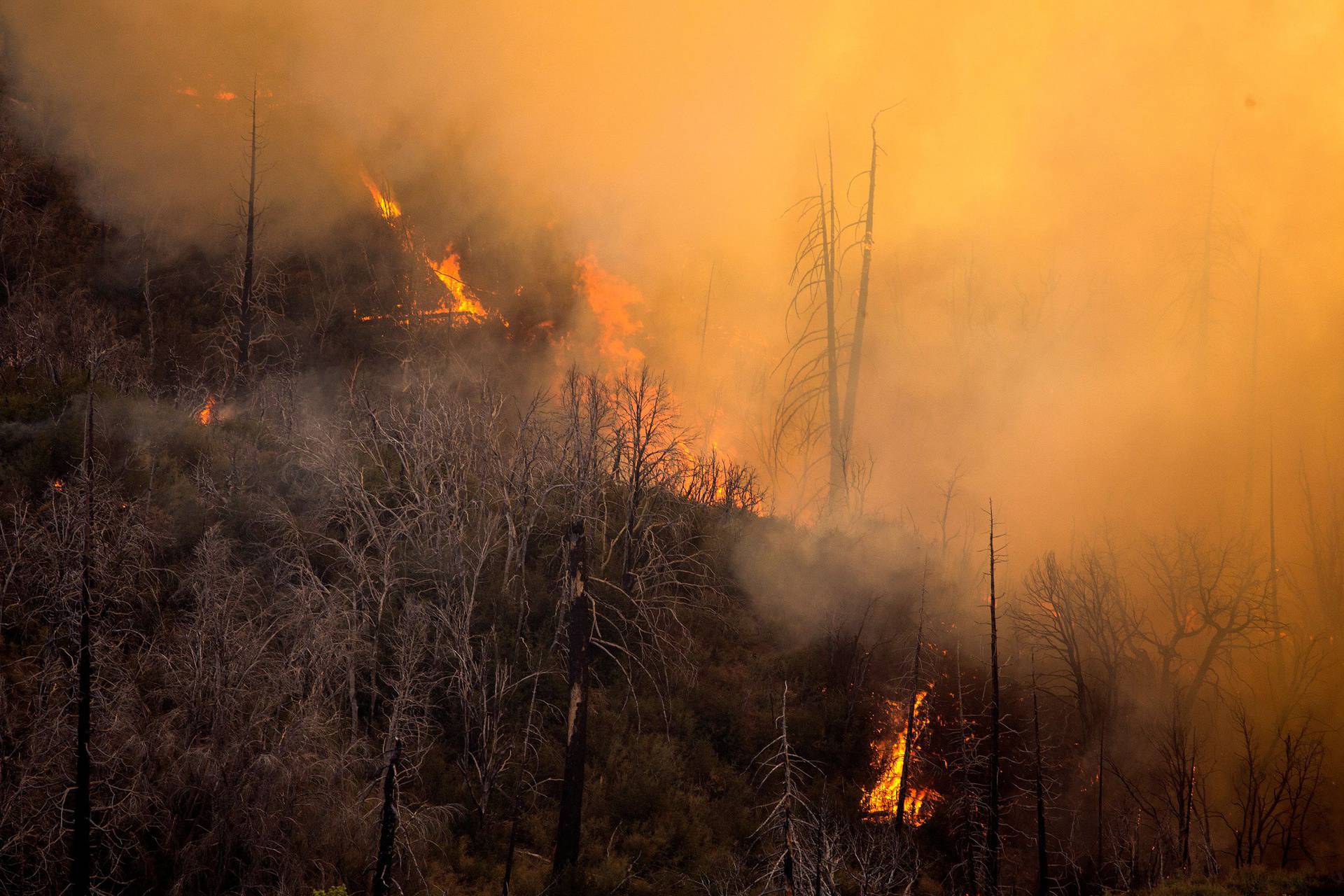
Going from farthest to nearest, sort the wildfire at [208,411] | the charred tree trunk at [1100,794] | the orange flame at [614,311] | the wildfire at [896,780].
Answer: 1. the orange flame at [614,311]
2. the wildfire at [208,411]
3. the wildfire at [896,780]
4. the charred tree trunk at [1100,794]

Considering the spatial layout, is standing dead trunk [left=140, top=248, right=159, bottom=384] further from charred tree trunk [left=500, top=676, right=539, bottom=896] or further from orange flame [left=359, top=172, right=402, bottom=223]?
charred tree trunk [left=500, top=676, right=539, bottom=896]

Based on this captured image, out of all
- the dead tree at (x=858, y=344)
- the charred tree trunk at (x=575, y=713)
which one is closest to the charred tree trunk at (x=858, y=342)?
the dead tree at (x=858, y=344)

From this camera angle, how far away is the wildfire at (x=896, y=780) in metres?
17.1

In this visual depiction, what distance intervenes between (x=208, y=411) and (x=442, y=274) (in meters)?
17.6

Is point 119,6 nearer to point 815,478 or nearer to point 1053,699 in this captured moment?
point 815,478

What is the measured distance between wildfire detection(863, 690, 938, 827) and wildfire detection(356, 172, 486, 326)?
28153 millimetres

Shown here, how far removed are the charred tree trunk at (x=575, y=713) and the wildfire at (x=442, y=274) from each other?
29780 millimetres

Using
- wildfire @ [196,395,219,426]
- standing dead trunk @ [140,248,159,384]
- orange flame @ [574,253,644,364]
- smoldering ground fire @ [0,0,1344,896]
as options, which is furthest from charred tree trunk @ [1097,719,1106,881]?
standing dead trunk @ [140,248,159,384]

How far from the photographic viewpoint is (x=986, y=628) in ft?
73.4

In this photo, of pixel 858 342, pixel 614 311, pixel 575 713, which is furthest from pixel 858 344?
pixel 575 713

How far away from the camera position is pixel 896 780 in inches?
720

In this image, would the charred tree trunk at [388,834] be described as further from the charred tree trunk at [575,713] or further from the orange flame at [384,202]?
the orange flame at [384,202]

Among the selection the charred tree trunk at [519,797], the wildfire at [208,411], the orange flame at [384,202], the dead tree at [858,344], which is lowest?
the charred tree trunk at [519,797]

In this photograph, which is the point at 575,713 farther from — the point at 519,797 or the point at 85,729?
the point at 85,729
